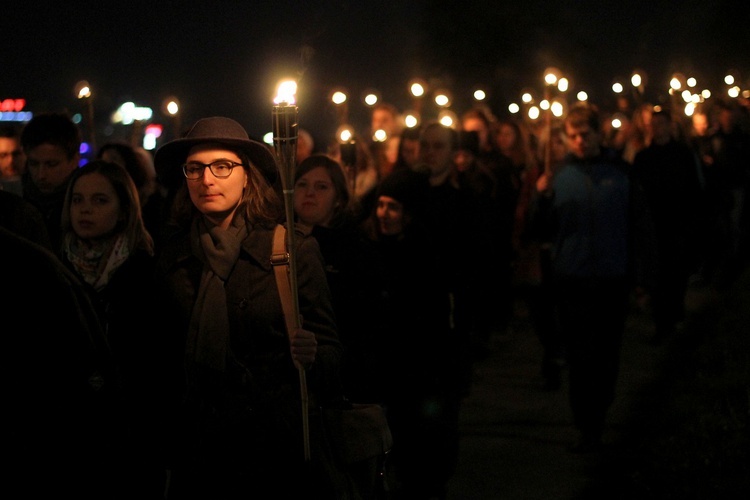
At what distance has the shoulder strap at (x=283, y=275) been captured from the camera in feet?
14.4

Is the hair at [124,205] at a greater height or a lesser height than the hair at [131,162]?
lesser

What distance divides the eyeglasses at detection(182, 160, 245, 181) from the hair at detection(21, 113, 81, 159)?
323 cm

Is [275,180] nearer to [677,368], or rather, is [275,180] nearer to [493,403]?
[493,403]

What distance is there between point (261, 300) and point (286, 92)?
2.30ft

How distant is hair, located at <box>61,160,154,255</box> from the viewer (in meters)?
5.70

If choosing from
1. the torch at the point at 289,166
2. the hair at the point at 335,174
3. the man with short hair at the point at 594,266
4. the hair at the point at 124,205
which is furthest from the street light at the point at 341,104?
the torch at the point at 289,166

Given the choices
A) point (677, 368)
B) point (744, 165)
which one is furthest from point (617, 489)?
point (744, 165)

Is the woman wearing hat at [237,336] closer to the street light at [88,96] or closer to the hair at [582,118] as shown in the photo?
the hair at [582,118]

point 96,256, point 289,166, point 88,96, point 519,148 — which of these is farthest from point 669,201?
point 289,166

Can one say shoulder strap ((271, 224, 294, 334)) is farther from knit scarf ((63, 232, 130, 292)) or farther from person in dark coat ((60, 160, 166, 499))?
knit scarf ((63, 232, 130, 292))

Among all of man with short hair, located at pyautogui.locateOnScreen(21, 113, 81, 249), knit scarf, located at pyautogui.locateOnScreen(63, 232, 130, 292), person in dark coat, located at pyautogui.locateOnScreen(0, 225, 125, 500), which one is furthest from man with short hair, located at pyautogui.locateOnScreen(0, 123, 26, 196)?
person in dark coat, located at pyautogui.locateOnScreen(0, 225, 125, 500)

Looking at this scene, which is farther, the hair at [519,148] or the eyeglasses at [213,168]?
the hair at [519,148]

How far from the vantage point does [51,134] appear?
7.68m

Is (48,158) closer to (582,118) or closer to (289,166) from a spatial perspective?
(582,118)
